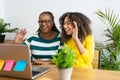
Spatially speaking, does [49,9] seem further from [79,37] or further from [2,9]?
[79,37]

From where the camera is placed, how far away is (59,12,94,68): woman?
2102mm

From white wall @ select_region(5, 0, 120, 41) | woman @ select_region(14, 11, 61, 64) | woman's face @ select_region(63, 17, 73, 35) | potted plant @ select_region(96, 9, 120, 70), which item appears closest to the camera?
woman's face @ select_region(63, 17, 73, 35)

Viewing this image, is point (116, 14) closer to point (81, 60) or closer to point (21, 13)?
point (81, 60)

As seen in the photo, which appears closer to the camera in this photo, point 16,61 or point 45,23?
point 16,61

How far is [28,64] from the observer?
144cm

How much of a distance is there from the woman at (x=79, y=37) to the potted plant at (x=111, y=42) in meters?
0.71

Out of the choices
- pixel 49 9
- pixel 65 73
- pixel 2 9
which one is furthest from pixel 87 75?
pixel 2 9

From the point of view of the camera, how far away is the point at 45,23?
255cm

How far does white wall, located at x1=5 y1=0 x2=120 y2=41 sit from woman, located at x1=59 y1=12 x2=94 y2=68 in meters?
0.87

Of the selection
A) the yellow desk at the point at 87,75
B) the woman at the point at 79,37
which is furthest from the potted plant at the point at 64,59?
the woman at the point at 79,37

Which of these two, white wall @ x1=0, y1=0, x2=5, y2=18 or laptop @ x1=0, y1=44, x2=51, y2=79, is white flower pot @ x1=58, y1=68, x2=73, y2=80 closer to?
laptop @ x1=0, y1=44, x2=51, y2=79

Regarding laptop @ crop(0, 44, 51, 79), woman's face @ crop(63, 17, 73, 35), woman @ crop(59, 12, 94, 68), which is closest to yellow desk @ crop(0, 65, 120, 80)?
laptop @ crop(0, 44, 51, 79)

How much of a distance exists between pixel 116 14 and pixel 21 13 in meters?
1.49

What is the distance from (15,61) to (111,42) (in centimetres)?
185
